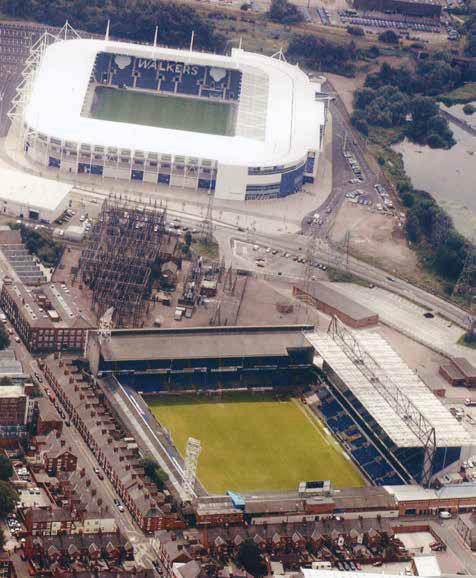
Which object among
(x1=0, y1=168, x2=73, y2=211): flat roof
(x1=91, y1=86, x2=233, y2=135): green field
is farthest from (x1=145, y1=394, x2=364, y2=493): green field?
(x1=91, y1=86, x2=233, y2=135): green field

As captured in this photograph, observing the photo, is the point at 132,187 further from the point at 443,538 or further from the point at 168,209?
the point at 443,538

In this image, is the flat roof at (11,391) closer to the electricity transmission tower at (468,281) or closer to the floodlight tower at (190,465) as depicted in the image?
the floodlight tower at (190,465)

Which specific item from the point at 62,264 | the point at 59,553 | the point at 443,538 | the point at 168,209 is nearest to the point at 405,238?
the point at 168,209

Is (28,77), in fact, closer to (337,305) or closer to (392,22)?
(337,305)

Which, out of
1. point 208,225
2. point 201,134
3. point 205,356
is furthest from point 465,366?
point 201,134

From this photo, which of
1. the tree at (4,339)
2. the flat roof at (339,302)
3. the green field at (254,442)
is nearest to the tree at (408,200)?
the flat roof at (339,302)

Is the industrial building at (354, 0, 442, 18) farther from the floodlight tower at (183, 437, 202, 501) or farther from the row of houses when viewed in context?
the floodlight tower at (183, 437, 202, 501)

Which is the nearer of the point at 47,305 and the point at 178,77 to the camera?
the point at 47,305
